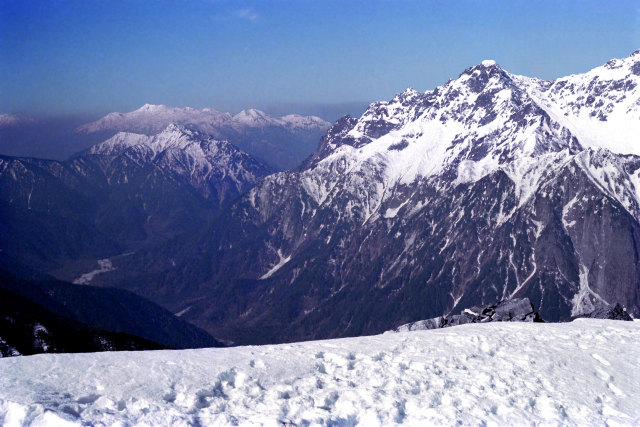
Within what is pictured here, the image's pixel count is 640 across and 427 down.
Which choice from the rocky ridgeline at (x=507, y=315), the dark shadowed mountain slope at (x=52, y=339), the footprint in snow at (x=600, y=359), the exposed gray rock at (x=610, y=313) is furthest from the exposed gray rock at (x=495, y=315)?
the dark shadowed mountain slope at (x=52, y=339)

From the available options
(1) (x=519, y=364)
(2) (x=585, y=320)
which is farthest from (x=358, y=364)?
(2) (x=585, y=320)

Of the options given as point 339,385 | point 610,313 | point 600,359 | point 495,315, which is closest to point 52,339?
point 495,315

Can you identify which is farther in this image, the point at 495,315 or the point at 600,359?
the point at 495,315

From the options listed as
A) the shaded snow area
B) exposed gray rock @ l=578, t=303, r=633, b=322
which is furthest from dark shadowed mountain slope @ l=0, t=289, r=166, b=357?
the shaded snow area

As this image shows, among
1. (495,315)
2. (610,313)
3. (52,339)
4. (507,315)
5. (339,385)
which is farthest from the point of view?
(52,339)

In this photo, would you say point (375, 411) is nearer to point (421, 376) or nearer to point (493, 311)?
point (421, 376)

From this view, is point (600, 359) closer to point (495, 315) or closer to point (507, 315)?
point (507, 315)

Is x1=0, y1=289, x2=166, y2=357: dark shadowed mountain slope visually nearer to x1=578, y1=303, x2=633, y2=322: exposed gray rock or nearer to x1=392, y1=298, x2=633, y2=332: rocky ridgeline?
x1=392, y1=298, x2=633, y2=332: rocky ridgeline
